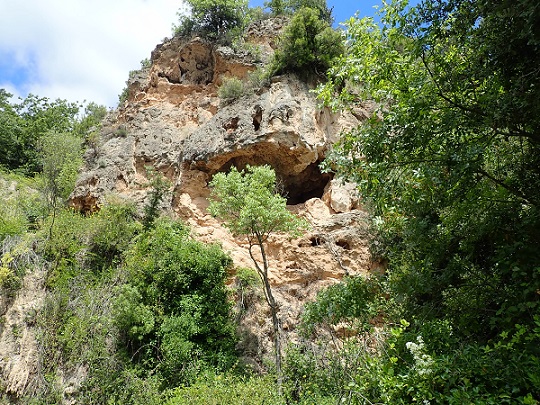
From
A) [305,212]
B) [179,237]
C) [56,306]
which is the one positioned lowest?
[56,306]

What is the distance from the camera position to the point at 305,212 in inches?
501

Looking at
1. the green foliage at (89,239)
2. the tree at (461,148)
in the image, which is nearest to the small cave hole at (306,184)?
the green foliage at (89,239)

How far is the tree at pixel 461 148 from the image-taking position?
4.13 meters

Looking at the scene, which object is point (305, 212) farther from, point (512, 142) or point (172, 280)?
point (512, 142)

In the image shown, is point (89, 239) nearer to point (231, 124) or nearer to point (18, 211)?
point (18, 211)

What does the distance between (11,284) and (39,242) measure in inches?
59.8

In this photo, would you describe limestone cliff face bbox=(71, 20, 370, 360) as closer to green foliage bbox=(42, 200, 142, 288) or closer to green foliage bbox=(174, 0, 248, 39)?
green foliage bbox=(42, 200, 142, 288)

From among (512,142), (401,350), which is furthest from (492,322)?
(512,142)

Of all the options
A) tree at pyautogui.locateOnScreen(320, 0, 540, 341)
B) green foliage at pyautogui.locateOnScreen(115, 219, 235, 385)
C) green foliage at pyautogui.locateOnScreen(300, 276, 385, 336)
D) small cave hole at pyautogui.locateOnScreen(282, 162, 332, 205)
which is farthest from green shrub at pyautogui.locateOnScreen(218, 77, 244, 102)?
green foliage at pyautogui.locateOnScreen(300, 276, 385, 336)

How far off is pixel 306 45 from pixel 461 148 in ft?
37.0

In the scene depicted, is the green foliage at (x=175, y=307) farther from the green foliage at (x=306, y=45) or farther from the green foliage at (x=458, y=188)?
the green foliage at (x=306, y=45)

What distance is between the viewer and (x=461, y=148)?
4.55 meters

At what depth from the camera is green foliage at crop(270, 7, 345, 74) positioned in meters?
14.4

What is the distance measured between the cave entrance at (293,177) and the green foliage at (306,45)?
3804mm
